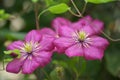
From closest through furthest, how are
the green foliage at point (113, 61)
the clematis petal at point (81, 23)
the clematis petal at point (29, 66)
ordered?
the clematis petal at point (29, 66) → the clematis petal at point (81, 23) → the green foliage at point (113, 61)

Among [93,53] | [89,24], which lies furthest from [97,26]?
[93,53]

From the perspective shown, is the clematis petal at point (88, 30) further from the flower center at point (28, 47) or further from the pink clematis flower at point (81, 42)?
the flower center at point (28, 47)

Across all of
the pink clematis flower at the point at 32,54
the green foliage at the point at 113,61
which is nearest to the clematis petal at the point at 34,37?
the pink clematis flower at the point at 32,54

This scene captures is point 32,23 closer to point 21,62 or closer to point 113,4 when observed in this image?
point 113,4

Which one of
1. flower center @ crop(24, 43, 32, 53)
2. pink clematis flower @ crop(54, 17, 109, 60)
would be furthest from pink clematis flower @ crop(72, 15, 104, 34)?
flower center @ crop(24, 43, 32, 53)

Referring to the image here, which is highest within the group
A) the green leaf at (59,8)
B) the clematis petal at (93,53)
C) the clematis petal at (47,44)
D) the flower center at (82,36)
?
the green leaf at (59,8)

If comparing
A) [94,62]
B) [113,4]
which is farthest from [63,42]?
[113,4]

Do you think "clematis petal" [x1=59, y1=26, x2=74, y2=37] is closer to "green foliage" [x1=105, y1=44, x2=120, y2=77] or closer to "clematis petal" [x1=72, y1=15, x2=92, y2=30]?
"clematis petal" [x1=72, y1=15, x2=92, y2=30]
